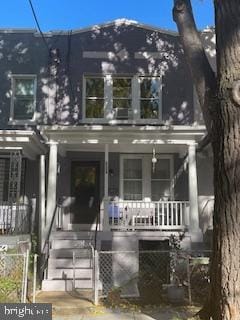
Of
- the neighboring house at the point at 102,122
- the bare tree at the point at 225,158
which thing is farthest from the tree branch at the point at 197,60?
the neighboring house at the point at 102,122

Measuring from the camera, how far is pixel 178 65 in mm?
15453

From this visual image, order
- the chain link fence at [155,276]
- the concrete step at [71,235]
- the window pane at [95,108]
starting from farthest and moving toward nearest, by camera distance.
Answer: the window pane at [95,108]
the concrete step at [71,235]
the chain link fence at [155,276]

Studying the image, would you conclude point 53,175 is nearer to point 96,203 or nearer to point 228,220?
point 96,203

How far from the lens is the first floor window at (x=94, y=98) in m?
15.3

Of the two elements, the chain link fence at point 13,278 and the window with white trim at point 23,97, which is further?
the window with white trim at point 23,97

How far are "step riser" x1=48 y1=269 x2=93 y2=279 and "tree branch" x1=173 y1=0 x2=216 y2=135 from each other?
18.4 ft

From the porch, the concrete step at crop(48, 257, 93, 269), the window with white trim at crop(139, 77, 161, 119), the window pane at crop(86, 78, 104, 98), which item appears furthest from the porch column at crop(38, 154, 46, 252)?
the window with white trim at crop(139, 77, 161, 119)

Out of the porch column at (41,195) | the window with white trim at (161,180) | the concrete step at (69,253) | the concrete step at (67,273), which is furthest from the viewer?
the window with white trim at (161,180)

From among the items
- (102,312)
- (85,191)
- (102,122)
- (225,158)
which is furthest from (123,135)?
(225,158)

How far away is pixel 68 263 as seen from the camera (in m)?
11.5

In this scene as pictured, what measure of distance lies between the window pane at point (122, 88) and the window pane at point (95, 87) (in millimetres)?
465

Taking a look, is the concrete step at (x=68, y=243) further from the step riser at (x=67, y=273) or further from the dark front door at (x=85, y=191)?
the dark front door at (x=85, y=191)

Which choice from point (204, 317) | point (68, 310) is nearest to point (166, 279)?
point (68, 310)

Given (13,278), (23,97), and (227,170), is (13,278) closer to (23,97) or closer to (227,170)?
(227,170)
